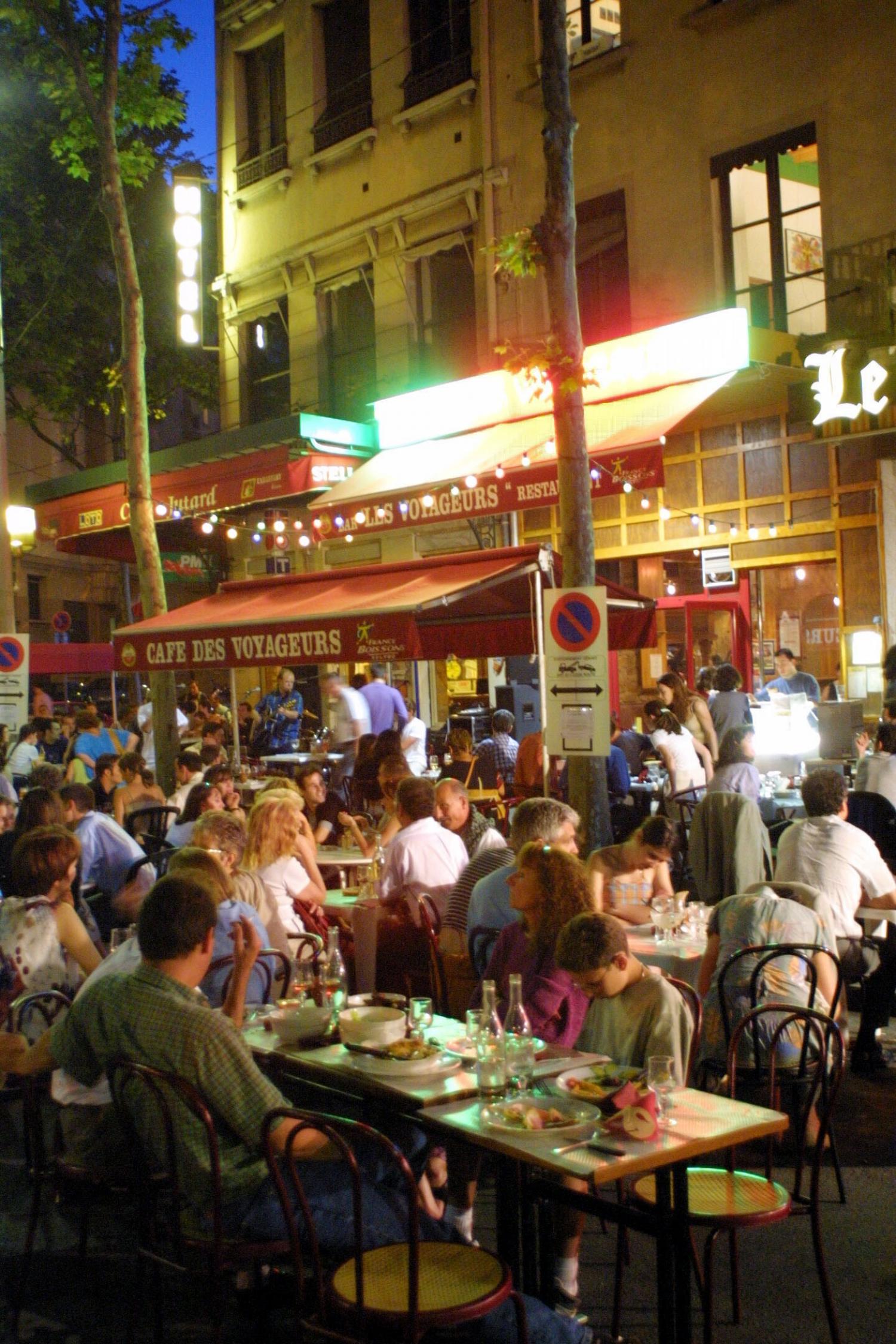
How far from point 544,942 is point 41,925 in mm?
2174

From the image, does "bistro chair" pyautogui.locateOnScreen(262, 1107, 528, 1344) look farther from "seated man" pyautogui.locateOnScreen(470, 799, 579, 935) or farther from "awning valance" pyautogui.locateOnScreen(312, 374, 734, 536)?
"awning valance" pyautogui.locateOnScreen(312, 374, 734, 536)

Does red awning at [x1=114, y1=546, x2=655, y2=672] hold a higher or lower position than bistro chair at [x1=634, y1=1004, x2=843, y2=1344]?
higher

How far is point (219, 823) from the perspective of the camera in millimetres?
6566

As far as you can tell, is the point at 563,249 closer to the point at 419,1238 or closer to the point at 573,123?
the point at 573,123

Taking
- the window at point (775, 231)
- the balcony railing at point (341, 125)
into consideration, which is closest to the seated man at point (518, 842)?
the window at point (775, 231)

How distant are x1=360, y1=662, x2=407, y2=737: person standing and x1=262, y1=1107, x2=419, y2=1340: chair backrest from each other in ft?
33.1

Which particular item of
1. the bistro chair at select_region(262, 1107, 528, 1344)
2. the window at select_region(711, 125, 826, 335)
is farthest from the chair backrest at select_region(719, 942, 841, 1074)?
the window at select_region(711, 125, 826, 335)

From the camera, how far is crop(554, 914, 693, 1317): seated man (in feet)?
13.8

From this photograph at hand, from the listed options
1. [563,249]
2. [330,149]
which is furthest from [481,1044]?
[330,149]

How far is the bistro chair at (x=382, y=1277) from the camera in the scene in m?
3.26

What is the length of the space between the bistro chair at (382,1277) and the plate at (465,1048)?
734mm

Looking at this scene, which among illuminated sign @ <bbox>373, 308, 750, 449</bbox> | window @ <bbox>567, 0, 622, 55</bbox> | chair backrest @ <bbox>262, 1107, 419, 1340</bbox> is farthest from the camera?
window @ <bbox>567, 0, 622, 55</bbox>

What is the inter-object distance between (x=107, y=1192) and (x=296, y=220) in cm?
1951

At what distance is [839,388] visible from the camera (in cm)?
1285
